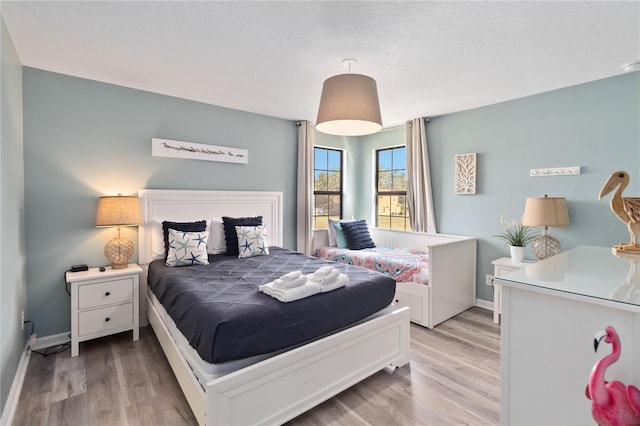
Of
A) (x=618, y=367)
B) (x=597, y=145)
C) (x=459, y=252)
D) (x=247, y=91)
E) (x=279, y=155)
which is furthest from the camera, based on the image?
(x=279, y=155)

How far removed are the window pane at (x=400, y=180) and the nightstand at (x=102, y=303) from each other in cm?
358

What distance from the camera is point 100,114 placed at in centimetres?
297

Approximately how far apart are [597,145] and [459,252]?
1.60 m

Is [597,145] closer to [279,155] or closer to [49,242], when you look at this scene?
[279,155]

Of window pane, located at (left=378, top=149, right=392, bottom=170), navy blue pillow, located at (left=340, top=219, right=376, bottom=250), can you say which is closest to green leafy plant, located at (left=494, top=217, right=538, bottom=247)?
navy blue pillow, located at (left=340, top=219, right=376, bottom=250)

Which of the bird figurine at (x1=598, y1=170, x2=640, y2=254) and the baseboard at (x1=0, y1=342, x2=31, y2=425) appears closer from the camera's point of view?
the bird figurine at (x1=598, y1=170, x2=640, y2=254)

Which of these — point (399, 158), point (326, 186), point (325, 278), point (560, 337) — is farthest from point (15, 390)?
point (399, 158)

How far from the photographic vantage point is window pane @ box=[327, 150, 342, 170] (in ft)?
16.6

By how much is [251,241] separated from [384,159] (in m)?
2.68

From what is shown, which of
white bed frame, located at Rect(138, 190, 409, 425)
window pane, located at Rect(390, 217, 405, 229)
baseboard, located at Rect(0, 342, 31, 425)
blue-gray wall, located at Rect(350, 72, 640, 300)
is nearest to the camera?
white bed frame, located at Rect(138, 190, 409, 425)

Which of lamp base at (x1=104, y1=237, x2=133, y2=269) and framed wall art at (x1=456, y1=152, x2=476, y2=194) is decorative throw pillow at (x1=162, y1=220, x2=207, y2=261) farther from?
framed wall art at (x1=456, y1=152, x2=476, y2=194)

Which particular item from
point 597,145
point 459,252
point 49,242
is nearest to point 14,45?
point 49,242

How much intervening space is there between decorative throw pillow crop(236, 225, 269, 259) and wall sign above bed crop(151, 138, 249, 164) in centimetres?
94

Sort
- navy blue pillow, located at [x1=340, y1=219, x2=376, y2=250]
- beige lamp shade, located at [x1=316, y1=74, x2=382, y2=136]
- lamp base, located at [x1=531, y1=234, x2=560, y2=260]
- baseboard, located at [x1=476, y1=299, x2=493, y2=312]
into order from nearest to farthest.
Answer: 1. beige lamp shade, located at [x1=316, y1=74, x2=382, y2=136]
2. lamp base, located at [x1=531, y1=234, x2=560, y2=260]
3. baseboard, located at [x1=476, y1=299, x2=493, y2=312]
4. navy blue pillow, located at [x1=340, y1=219, x2=376, y2=250]
